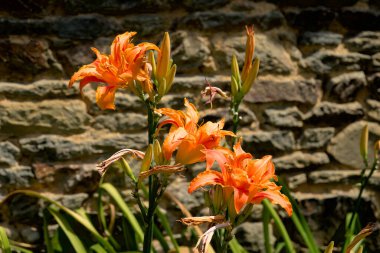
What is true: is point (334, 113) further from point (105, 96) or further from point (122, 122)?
point (105, 96)

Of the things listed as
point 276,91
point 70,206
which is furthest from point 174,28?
point 70,206

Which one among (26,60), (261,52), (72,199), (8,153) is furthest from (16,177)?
(261,52)

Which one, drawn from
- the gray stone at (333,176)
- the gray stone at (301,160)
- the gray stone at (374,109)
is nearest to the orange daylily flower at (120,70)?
the gray stone at (301,160)

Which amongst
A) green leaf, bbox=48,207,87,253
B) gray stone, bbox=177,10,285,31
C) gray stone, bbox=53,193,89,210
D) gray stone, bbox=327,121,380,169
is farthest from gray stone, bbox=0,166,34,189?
gray stone, bbox=327,121,380,169

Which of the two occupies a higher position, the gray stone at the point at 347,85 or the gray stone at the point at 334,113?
the gray stone at the point at 347,85

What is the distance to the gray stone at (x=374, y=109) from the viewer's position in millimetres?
2348

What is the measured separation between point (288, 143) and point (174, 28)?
717mm

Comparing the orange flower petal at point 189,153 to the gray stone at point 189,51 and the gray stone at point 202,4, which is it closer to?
the gray stone at point 189,51

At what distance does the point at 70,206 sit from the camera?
2.02m

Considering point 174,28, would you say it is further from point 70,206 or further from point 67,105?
point 70,206

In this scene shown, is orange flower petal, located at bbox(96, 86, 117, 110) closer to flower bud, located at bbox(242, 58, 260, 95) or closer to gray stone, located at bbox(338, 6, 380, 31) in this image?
flower bud, located at bbox(242, 58, 260, 95)

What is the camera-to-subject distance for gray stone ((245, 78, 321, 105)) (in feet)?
7.23

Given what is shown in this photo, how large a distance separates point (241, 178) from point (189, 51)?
134cm

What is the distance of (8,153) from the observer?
6.34 ft
